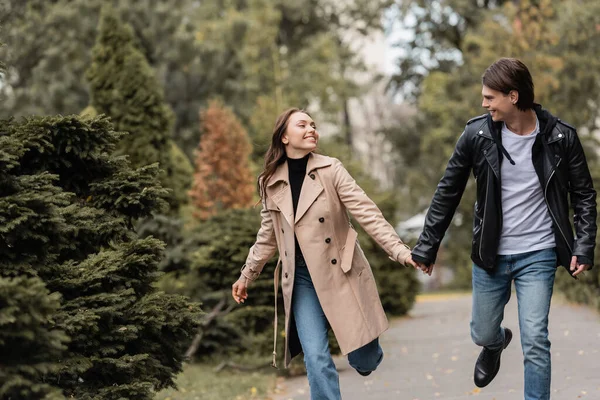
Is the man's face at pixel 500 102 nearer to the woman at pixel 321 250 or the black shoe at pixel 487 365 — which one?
the woman at pixel 321 250

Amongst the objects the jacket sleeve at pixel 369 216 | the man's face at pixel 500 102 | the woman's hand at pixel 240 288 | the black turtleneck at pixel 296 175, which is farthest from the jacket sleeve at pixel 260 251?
the man's face at pixel 500 102

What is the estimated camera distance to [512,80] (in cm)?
518

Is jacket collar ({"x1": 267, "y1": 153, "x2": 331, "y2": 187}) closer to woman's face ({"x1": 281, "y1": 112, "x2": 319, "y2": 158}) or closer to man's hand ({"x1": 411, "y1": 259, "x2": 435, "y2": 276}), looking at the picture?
woman's face ({"x1": 281, "y1": 112, "x2": 319, "y2": 158})

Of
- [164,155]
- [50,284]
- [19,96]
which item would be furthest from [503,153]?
[19,96]

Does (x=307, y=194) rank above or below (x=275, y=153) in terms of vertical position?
below

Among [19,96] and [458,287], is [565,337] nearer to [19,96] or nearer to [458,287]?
[19,96]

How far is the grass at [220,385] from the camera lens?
27.6ft

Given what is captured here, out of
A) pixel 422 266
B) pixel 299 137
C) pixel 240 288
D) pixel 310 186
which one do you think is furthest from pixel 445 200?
pixel 240 288

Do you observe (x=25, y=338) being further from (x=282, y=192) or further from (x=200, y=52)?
(x=200, y=52)

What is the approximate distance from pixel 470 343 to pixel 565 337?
111 cm

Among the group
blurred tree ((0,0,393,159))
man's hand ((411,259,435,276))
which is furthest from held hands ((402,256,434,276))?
blurred tree ((0,0,393,159))

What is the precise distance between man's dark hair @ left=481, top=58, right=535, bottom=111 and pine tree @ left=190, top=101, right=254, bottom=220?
10.8m

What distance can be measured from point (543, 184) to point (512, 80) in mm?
570

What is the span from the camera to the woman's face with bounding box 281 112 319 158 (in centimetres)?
541
